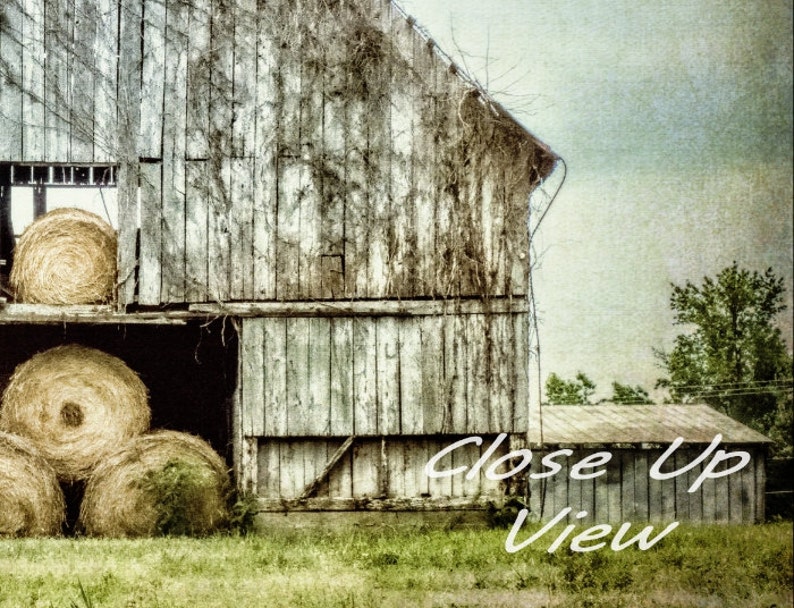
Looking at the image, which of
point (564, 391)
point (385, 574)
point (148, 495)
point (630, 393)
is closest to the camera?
point (385, 574)

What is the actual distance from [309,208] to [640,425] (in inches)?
256

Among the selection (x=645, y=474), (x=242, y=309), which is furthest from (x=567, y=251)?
(x=645, y=474)

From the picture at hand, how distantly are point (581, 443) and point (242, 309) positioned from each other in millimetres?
5359

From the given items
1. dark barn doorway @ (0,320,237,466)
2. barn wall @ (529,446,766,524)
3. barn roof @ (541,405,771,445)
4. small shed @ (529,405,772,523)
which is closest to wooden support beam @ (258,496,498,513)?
dark barn doorway @ (0,320,237,466)

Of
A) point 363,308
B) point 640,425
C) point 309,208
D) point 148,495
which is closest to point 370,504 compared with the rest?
point 363,308

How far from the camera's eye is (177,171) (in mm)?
10484

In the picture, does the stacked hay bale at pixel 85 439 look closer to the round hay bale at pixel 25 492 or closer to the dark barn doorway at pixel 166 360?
the round hay bale at pixel 25 492

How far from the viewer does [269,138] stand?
1045cm

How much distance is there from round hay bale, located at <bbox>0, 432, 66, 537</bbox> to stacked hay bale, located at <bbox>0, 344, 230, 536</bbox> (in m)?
0.16

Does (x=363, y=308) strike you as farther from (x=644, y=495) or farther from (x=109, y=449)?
(x=644, y=495)

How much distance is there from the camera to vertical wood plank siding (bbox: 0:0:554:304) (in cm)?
1043

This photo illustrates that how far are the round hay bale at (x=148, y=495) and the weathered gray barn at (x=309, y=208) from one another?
695 millimetres

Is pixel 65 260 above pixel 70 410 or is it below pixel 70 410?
above

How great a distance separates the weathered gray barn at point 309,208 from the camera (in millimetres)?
10422
